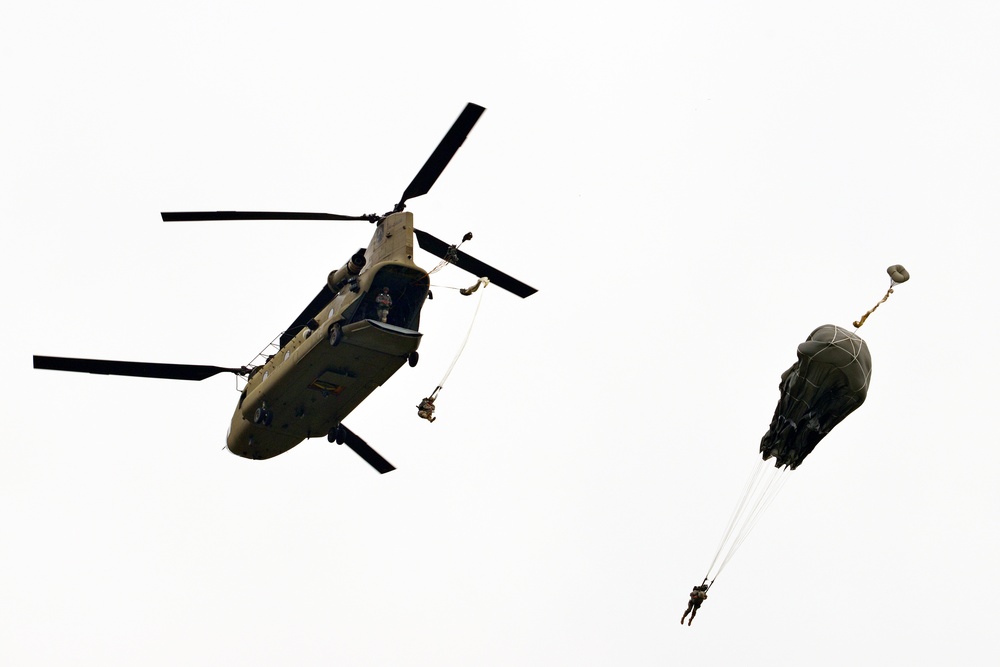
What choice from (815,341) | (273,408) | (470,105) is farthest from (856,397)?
(273,408)

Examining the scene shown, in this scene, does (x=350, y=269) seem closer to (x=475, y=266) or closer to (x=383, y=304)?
(x=383, y=304)

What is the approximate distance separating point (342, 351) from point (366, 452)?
7.34 m

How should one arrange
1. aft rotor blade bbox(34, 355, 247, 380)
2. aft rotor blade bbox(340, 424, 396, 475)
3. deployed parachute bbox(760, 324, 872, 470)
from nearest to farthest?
deployed parachute bbox(760, 324, 872, 470)
aft rotor blade bbox(34, 355, 247, 380)
aft rotor blade bbox(340, 424, 396, 475)

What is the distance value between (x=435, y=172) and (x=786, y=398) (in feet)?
33.8

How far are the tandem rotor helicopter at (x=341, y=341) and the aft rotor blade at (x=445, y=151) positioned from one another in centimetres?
2

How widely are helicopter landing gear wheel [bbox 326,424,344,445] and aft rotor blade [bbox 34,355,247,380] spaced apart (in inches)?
138

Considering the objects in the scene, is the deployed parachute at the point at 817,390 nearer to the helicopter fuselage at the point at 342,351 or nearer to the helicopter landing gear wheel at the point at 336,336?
the helicopter fuselage at the point at 342,351

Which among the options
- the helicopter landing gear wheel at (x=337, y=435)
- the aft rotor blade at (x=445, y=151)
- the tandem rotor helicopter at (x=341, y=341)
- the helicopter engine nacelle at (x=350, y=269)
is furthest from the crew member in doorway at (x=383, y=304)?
the helicopter landing gear wheel at (x=337, y=435)

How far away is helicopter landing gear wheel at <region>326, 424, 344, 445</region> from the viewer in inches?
1571

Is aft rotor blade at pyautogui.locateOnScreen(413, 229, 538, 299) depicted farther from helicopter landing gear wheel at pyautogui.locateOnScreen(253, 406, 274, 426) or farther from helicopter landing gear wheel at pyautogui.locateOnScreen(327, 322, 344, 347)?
helicopter landing gear wheel at pyautogui.locateOnScreen(253, 406, 274, 426)

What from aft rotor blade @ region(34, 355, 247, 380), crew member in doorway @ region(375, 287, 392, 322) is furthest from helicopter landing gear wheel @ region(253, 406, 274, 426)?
crew member in doorway @ region(375, 287, 392, 322)

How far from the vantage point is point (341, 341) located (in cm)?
3447

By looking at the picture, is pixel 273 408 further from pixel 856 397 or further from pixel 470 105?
pixel 856 397

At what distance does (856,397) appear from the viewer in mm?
35312
